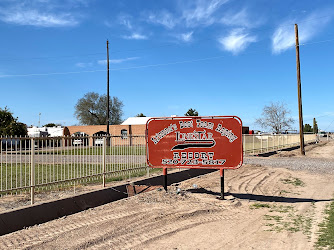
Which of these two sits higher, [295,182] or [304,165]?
[304,165]

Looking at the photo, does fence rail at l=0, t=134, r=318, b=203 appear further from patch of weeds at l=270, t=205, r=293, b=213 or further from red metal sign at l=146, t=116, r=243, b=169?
patch of weeds at l=270, t=205, r=293, b=213

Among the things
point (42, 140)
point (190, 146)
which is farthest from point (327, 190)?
Result: point (42, 140)

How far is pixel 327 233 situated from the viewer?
243 inches

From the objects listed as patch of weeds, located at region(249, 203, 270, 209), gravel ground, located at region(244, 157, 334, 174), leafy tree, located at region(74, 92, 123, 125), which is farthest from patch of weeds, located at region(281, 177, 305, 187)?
leafy tree, located at region(74, 92, 123, 125)

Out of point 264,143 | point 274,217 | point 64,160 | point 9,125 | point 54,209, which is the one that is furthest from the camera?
point 9,125

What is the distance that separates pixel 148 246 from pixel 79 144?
4834 millimetres

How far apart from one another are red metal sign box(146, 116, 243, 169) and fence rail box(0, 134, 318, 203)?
4.61ft

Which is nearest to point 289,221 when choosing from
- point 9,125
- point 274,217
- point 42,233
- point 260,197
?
point 274,217

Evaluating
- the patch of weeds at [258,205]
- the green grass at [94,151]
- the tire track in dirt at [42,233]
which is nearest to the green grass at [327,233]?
the patch of weeds at [258,205]

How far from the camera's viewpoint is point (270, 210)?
8461 mm

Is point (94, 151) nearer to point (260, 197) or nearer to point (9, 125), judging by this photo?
point (260, 197)

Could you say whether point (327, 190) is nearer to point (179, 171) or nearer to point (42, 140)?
point (179, 171)

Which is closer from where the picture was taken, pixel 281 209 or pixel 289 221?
pixel 289 221

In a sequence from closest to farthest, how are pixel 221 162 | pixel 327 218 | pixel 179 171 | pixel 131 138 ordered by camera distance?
pixel 327 218
pixel 221 162
pixel 131 138
pixel 179 171
